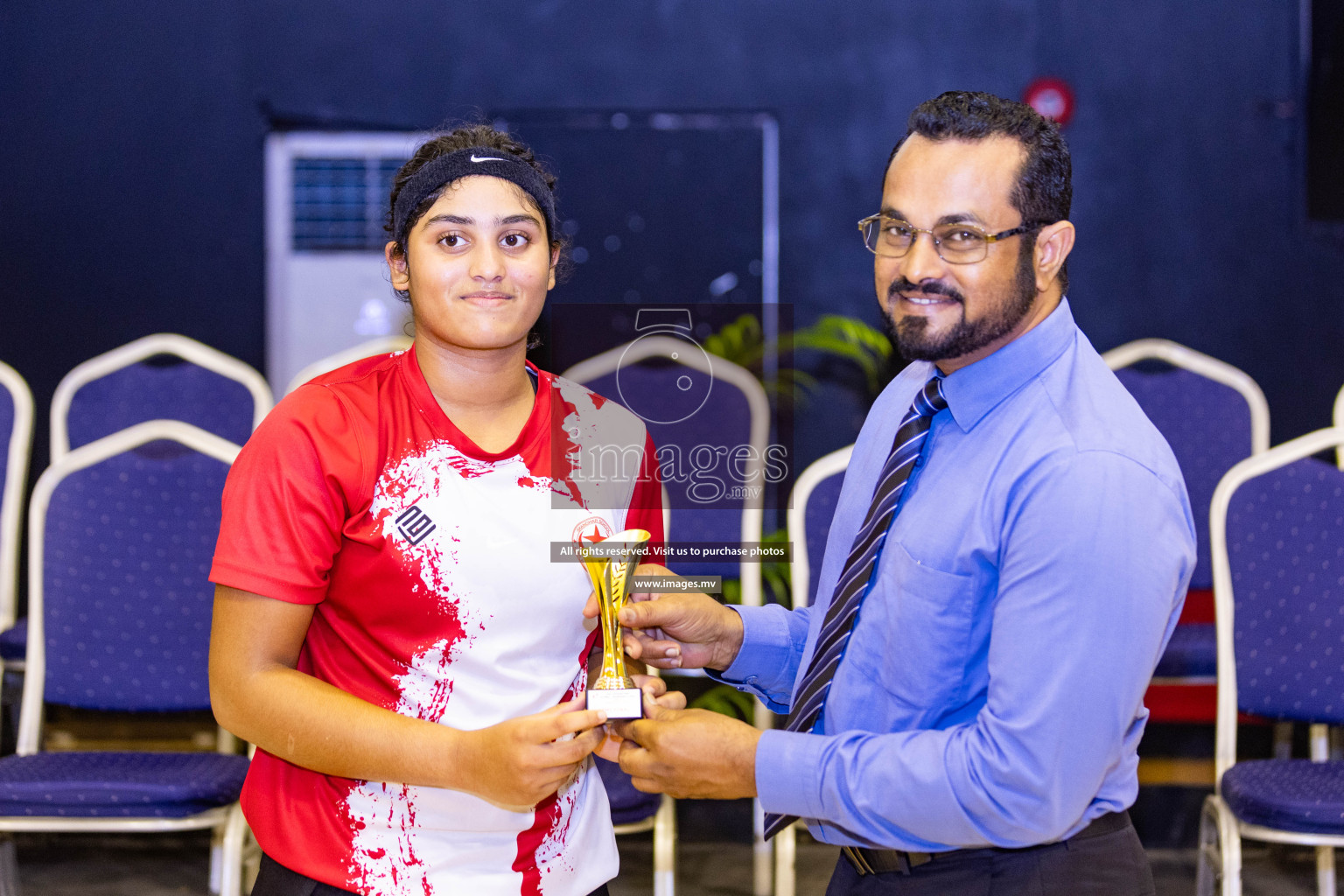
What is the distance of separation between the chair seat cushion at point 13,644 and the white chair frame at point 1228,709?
2.74 metres

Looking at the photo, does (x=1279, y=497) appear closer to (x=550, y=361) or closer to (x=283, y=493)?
(x=550, y=361)

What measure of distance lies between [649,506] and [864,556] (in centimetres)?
28

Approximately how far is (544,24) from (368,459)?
4025 mm

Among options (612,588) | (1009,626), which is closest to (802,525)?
(612,588)

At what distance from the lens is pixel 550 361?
1.51 metres

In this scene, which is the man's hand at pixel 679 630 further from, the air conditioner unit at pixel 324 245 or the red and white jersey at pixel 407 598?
the air conditioner unit at pixel 324 245

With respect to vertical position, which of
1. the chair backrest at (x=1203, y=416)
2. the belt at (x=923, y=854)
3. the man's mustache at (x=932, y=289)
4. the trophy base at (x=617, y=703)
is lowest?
the belt at (x=923, y=854)

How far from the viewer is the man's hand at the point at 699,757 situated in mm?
1243

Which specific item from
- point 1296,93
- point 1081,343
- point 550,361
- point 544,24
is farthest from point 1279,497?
point 544,24

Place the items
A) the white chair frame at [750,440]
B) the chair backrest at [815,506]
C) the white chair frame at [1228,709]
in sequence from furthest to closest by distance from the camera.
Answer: the chair backrest at [815,506], the white chair frame at [1228,709], the white chair frame at [750,440]

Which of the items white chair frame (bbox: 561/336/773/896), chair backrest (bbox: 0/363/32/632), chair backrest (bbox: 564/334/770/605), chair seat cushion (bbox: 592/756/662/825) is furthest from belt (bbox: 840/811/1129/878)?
chair backrest (bbox: 0/363/32/632)

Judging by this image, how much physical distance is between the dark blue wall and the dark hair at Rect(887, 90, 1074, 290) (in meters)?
3.63

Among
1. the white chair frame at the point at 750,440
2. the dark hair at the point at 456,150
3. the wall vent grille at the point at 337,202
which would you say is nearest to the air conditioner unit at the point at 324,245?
the wall vent grille at the point at 337,202

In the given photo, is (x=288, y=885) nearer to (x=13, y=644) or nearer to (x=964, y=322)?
(x=964, y=322)
